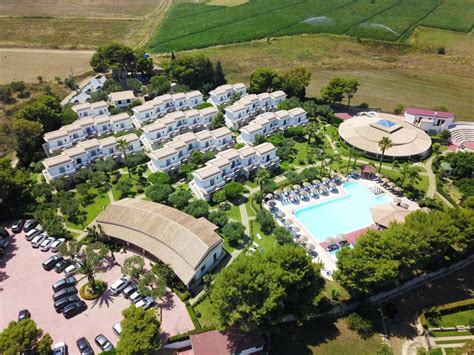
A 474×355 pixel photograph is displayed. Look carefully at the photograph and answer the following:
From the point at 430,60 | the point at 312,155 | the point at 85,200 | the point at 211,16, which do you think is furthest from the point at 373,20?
the point at 85,200

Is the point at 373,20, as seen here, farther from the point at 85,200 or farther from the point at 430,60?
the point at 85,200

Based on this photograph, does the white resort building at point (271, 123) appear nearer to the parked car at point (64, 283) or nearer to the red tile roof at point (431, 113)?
the red tile roof at point (431, 113)

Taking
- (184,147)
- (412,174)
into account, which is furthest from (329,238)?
(184,147)

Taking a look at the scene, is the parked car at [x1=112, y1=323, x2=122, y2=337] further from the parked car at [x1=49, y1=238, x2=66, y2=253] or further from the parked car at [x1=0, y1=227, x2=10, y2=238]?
the parked car at [x1=0, y1=227, x2=10, y2=238]

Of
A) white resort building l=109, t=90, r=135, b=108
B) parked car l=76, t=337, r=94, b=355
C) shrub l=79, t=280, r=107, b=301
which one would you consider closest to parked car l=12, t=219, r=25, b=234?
shrub l=79, t=280, r=107, b=301

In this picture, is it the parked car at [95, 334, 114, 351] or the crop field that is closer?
the parked car at [95, 334, 114, 351]

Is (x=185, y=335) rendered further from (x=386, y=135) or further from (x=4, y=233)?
(x=386, y=135)
